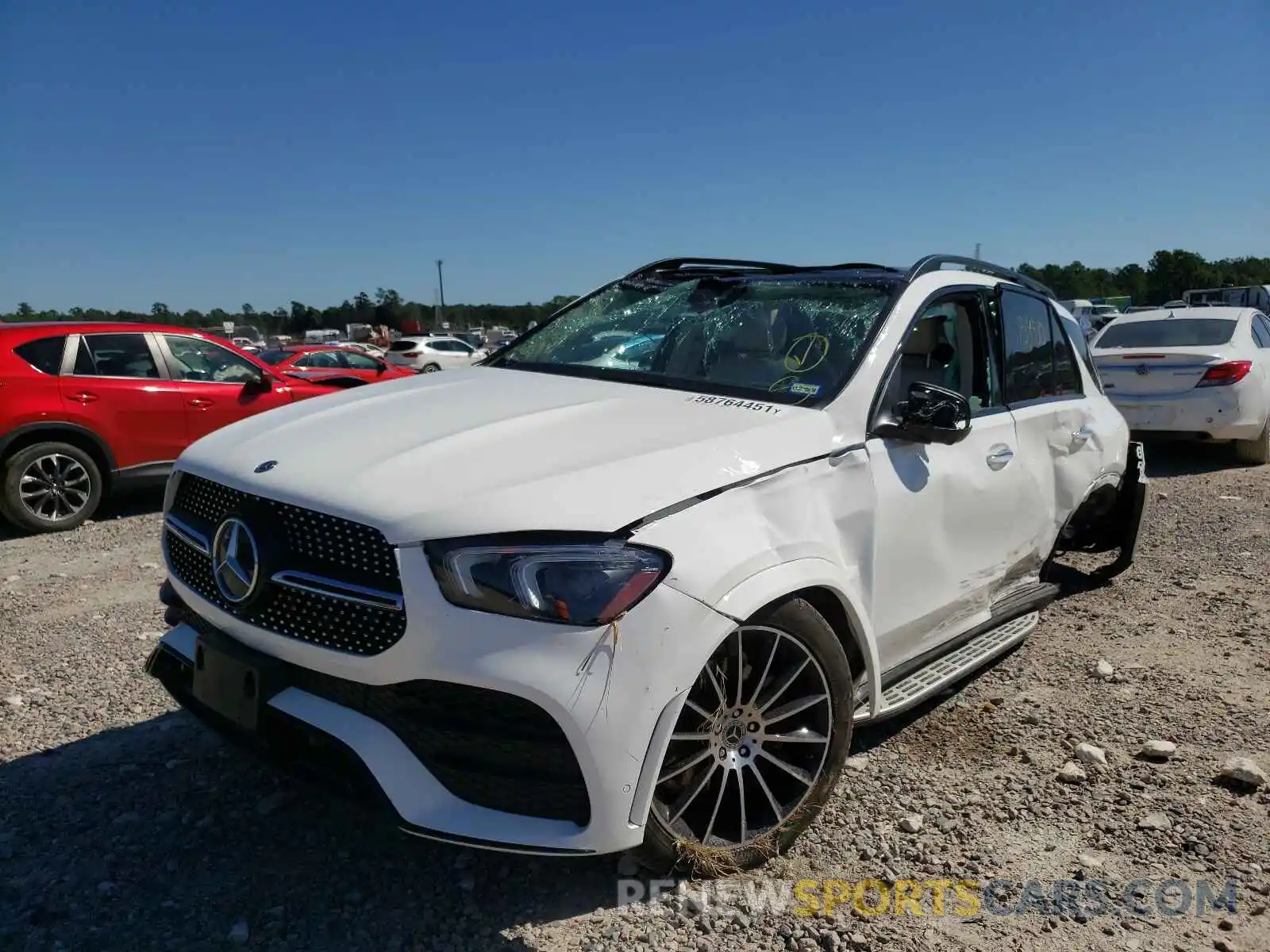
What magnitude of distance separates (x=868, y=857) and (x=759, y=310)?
1932mm

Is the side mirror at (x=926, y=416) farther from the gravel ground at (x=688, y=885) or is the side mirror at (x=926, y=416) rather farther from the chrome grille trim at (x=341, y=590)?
the chrome grille trim at (x=341, y=590)

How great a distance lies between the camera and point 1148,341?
9.70 m

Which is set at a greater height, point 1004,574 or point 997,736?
point 1004,574

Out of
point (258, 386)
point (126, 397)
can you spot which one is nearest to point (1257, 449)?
point (258, 386)

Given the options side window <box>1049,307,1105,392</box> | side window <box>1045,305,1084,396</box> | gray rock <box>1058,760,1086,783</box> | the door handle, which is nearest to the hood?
the door handle

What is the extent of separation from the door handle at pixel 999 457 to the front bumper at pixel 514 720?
1780mm

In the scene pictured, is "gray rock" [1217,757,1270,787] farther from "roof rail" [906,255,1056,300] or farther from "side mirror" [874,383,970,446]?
"roof rail" [906,255,1056,300]

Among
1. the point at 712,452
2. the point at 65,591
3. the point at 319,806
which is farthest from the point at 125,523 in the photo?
the point at 712,452

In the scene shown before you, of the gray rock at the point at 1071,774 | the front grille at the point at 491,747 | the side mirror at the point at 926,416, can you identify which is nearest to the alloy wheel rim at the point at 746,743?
the front grille at the point at 491,747

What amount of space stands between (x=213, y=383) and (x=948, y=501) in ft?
22.2

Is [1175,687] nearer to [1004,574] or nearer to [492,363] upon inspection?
[1004,574]

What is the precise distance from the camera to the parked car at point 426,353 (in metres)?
28.1

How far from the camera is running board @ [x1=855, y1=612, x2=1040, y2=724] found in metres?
2.99

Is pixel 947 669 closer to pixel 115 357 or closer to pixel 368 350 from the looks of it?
pixel 115 357
